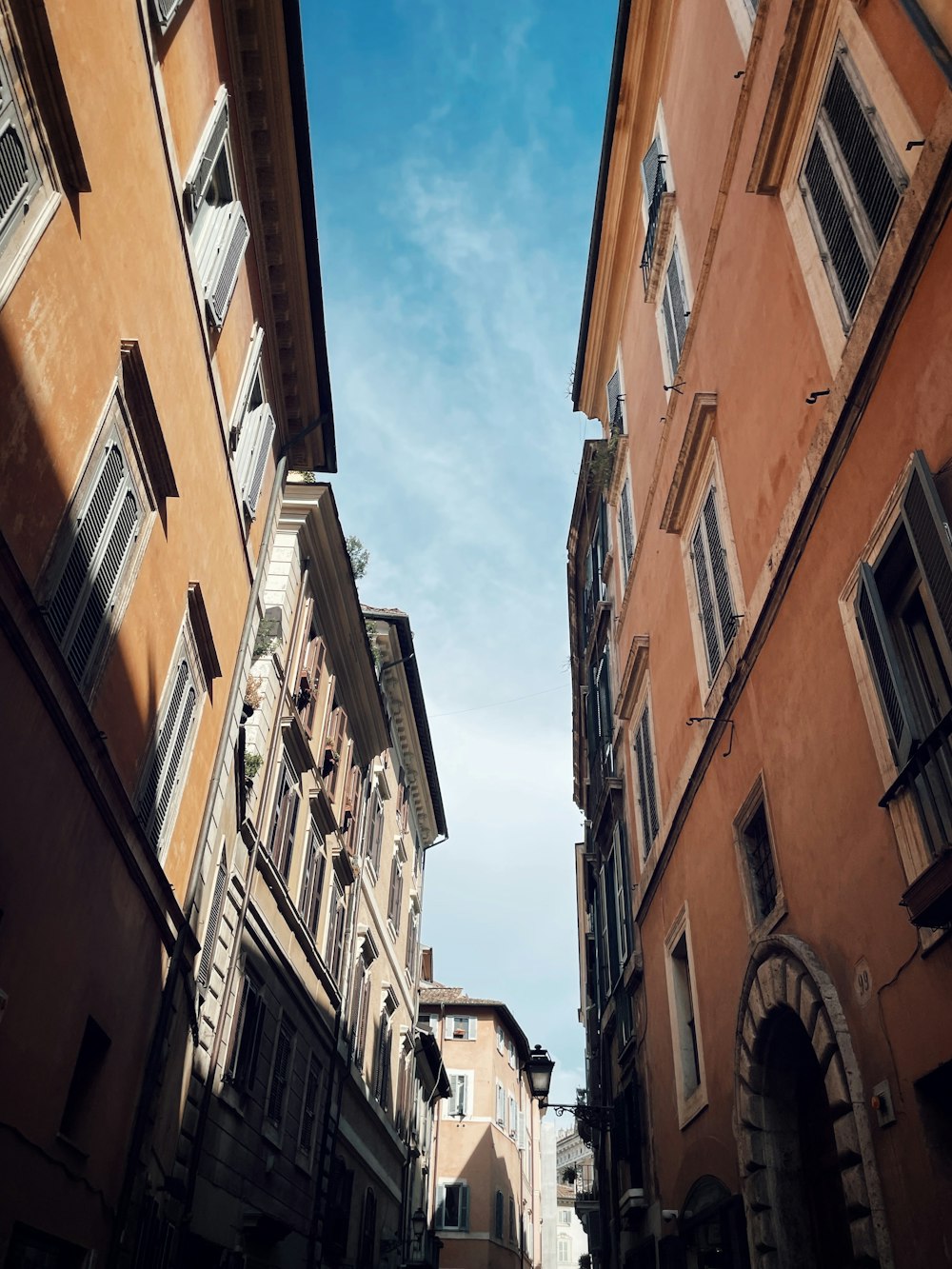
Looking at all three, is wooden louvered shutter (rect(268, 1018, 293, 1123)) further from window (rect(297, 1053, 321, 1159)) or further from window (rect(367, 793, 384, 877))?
window (rect(367, 793, 384, 877))

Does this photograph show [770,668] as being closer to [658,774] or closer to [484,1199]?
[658,774]

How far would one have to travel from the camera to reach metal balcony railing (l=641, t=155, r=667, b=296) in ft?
48.5

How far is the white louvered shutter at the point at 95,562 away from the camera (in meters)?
7.25

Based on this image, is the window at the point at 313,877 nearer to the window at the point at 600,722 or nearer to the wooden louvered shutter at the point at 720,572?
the window at the point at 600,722

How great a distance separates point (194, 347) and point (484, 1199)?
37.3m

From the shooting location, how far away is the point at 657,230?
48.2 ft

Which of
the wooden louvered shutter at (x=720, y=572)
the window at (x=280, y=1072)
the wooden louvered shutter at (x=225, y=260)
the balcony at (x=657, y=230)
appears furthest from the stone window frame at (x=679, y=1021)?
the balcony at (x=657, y=230)

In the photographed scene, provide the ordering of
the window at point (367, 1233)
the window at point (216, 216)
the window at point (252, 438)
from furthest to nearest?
the window at point (367, 1233)
the window at point (252, 438)
the window at point (216, 216)

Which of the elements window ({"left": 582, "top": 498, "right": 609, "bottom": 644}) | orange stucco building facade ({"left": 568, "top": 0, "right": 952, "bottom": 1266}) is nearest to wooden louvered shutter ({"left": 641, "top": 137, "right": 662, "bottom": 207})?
orange stucco building facade ({"left": 568, "top": 0, "right": 952, "bottom": 1266})

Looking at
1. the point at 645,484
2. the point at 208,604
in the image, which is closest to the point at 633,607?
the point at 645,484

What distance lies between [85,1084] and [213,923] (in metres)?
3.54

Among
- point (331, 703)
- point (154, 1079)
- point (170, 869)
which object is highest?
point (331, 703)

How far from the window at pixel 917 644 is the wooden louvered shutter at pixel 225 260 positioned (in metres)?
7.46

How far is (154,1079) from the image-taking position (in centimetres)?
943
